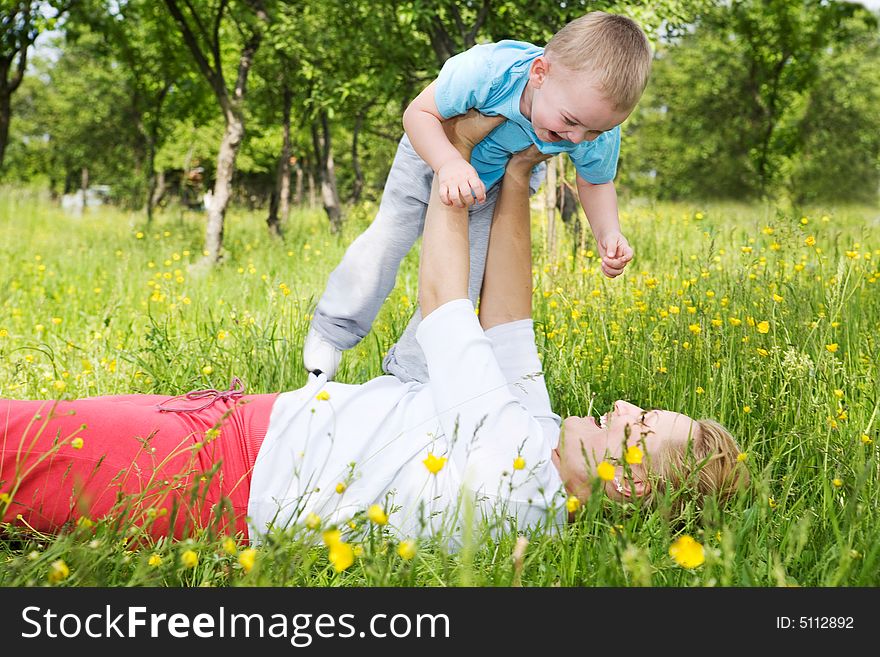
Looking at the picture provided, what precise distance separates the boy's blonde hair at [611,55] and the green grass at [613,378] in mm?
872

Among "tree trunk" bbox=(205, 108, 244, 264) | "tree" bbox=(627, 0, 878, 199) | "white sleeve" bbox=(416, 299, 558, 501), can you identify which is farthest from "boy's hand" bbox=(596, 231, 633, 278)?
"tree" bbox=(627, 0, 878, 199)

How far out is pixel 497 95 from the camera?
2.41 m

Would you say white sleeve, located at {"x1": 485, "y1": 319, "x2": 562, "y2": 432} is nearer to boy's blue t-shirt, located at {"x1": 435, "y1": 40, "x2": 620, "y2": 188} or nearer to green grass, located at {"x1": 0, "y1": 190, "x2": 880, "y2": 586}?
green grass, located at {"x1": 0, "y1": 190, "x2": 880, "y2": 586}

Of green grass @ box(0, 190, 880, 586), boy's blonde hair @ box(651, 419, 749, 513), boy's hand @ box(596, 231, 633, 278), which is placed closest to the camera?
green grass @ box(0, 190, 880, 586)

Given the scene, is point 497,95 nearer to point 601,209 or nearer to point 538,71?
point 538,71

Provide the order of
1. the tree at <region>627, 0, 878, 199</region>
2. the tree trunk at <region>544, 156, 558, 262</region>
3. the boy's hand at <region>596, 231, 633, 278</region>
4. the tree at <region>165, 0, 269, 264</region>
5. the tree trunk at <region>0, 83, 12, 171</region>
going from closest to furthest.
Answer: the boy's hand at <region>596, 231, 633, 278</region> → the tree trunk at <region>544, 156, 558, 262</region> → the tree at <region>165, 0, 269, 264</region> → the tree trunk at <region>0, 83, 12, 171</region> → the tree at <region>627, 0, 878, 199</region>

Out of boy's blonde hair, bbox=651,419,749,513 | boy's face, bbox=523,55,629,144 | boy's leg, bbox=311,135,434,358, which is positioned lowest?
boy's blonde hair, bbox=651,419,749,513

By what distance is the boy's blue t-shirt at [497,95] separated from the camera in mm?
2383

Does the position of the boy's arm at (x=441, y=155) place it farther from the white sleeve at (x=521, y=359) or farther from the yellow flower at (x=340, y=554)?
the yellow flower at (x=340, y=554)

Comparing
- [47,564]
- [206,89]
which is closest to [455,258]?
[47,564]

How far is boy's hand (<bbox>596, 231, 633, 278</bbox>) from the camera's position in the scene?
250 centimetres

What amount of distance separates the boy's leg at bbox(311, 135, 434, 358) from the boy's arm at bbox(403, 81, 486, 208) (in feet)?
0.89

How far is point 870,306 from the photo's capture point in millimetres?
3518
